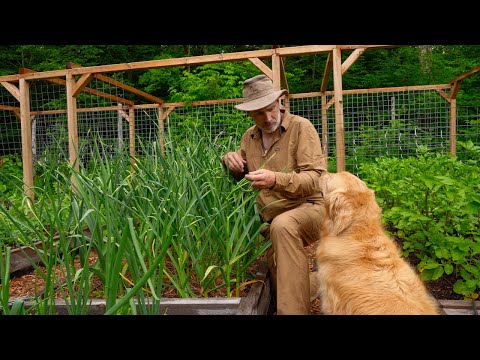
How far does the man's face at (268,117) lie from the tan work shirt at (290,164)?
0.15 feet

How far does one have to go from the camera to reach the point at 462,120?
11.4 m

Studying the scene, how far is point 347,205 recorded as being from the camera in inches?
78.4

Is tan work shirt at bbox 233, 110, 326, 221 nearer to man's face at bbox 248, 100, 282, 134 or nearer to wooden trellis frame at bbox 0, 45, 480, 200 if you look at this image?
man's face at bbox 248, 100, 282, 134

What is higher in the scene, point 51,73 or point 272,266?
point 51,73

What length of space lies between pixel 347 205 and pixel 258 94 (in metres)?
1.02

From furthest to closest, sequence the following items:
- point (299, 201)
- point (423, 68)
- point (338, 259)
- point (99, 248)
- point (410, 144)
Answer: point (423, 68), point (410, 144), point (299, 201), point (338, 259), point (99, 248)

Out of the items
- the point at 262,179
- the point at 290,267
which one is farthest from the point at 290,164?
the point at 290,267

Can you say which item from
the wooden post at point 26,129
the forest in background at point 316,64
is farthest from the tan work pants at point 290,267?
the forest in background at point 316,64

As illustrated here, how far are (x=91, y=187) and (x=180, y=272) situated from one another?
0.66m

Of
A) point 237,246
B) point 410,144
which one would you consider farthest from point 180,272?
point 410,144

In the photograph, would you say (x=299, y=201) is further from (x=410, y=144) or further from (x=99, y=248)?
(x=410, y=144)

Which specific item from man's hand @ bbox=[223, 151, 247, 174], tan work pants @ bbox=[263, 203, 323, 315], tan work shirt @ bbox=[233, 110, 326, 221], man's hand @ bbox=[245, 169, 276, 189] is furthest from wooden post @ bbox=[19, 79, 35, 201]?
tan work pants @ bbox=[263, 203, 323, 315]

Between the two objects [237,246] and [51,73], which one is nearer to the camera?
[237,246]

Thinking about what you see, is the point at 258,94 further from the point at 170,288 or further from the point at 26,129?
the point at 26,129
